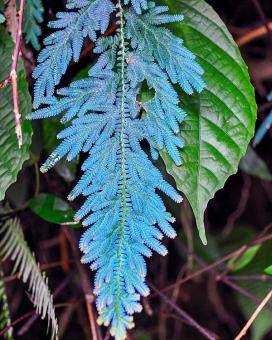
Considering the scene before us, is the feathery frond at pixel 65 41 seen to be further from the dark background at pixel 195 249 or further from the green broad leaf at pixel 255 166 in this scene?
the green broad leaf at pixel 255 166

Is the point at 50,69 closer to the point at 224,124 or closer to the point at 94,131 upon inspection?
the point at 94,131

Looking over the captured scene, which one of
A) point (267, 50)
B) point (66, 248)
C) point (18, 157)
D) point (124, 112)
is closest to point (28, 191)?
point (66, 248)

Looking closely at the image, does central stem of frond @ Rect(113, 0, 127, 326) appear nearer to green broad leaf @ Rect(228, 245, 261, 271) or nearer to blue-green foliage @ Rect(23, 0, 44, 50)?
blue-green foliage @ Rect(23, 0, 44, 50)

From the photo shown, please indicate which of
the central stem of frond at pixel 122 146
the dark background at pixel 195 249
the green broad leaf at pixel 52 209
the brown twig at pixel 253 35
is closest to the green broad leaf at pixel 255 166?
the dark background at pixel 195 249

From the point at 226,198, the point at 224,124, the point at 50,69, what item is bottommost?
the point at 226,198

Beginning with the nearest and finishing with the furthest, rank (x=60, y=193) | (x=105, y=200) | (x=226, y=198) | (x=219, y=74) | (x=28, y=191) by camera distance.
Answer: (x=105, y=200)
(x=219, y=74)
(x=60, y=193)
(x=28, y=191)
(x=226, y=198)

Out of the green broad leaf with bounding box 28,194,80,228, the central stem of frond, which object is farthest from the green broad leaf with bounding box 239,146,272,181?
the central stem of frond
